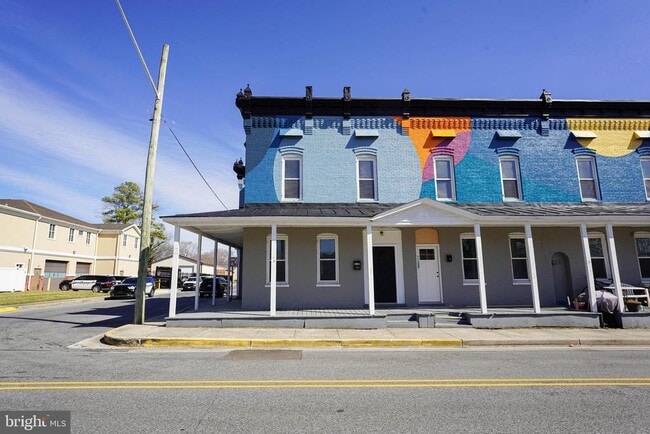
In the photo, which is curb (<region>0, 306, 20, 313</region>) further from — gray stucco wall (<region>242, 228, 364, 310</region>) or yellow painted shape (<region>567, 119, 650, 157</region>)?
yellow painted shape (<region>567, 119, 650, 157</region>)

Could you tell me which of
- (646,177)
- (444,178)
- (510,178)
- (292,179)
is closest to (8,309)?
(292,179)

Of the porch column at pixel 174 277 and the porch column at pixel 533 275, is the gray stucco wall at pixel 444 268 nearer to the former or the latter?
the porch column at pixel 533 275

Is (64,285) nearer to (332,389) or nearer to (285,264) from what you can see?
(285,264)

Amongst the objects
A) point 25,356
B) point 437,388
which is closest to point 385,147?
point 437,388

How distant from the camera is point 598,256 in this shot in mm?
14141

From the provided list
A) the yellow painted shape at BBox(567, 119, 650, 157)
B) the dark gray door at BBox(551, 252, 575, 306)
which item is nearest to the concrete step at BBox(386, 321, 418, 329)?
the dark gray door at BBox(551, 252, 575, 306)

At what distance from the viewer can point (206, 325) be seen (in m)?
10.9

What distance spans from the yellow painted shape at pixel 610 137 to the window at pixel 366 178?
29.2 ft

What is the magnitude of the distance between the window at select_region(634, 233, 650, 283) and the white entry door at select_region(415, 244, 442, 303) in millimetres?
8093

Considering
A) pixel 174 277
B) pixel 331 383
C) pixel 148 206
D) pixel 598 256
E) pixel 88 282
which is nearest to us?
pixel 331 383

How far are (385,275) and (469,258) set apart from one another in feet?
11.1

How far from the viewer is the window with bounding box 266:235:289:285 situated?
13.2m

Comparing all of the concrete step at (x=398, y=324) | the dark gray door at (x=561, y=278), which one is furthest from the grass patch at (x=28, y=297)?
the dark gray door at (x=561, y=278)

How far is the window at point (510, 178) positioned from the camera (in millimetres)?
14953
